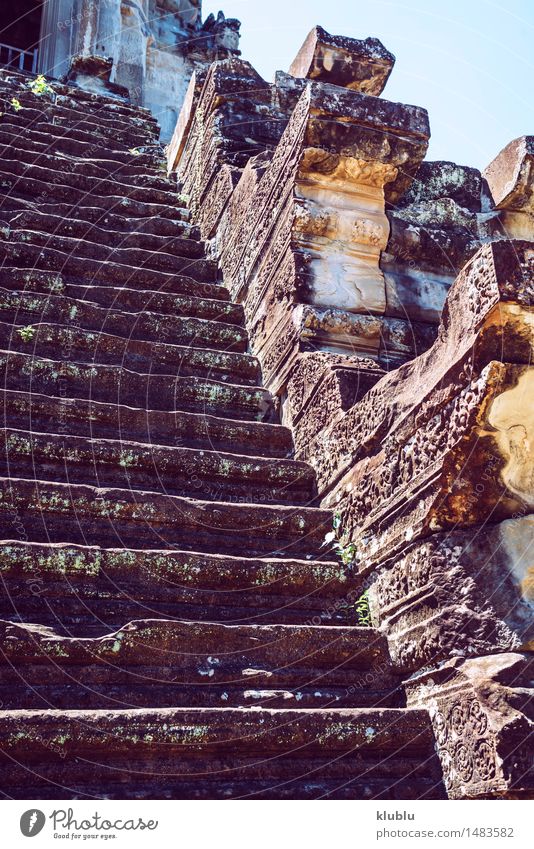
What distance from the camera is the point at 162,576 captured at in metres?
3.37

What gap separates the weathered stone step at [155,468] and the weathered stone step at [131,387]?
0.54 meters

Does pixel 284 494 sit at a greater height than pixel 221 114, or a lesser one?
lesser

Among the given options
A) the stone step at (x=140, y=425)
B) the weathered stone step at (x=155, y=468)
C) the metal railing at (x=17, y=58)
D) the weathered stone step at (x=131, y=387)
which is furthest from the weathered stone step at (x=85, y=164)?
the metal railing at (x=17, y=58)

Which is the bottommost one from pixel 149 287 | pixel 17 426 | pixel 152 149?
pixel 17 426

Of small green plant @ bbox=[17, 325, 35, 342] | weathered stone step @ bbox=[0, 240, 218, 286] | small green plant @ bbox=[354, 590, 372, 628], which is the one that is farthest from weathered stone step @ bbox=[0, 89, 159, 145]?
small green plant @ bbox=[354, 590, 372, 628]

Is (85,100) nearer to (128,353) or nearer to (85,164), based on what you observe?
(85,164)

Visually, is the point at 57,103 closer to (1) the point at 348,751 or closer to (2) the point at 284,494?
(2) the point at 284,494

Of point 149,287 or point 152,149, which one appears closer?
point 149,287

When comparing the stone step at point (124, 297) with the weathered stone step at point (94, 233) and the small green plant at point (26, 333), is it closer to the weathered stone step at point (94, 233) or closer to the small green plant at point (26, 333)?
the small green plant at point (26, 333)

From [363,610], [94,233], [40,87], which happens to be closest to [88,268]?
[94,233]

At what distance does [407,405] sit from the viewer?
11.4 ft

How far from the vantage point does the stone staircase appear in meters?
2.65

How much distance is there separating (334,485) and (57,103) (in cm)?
690
